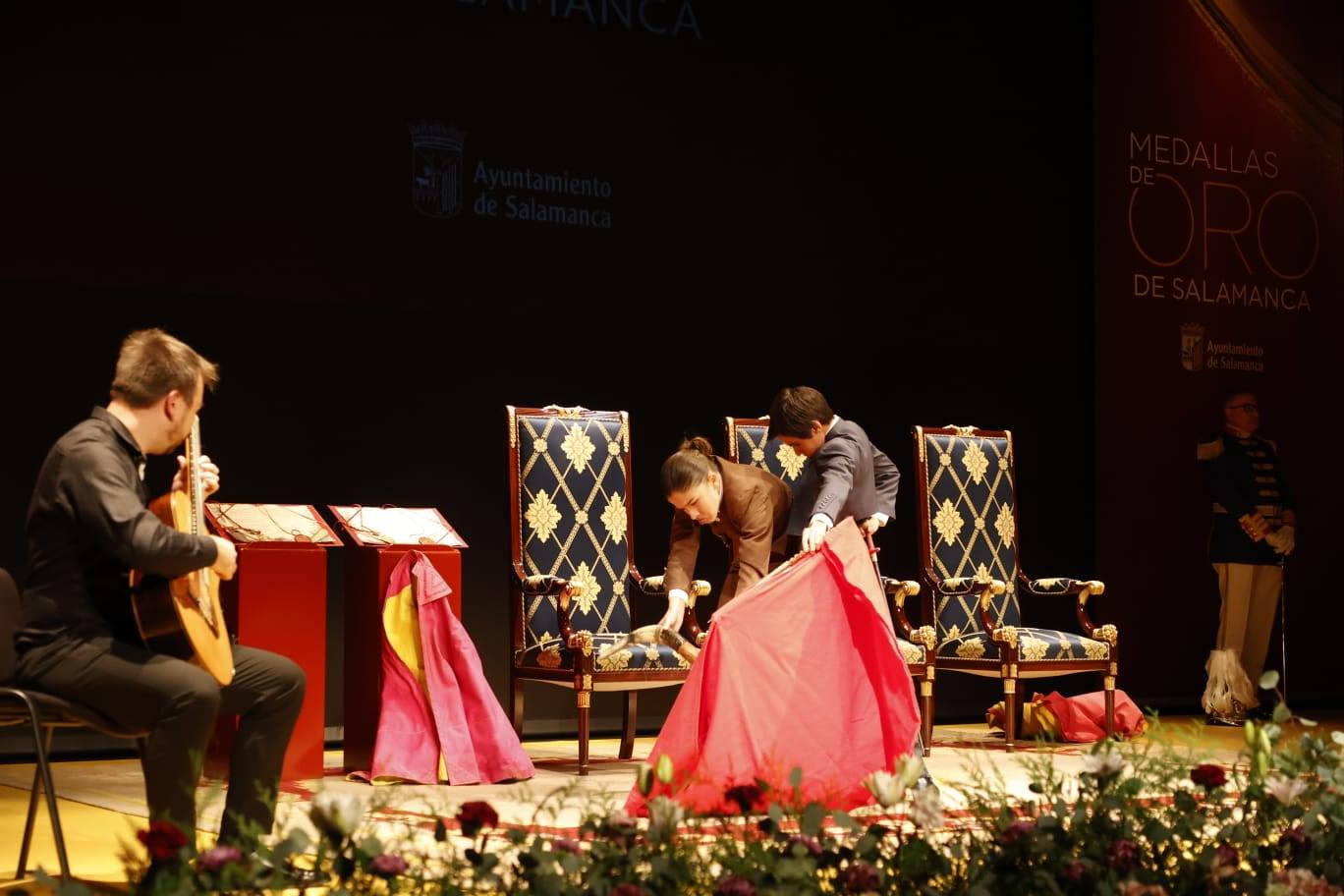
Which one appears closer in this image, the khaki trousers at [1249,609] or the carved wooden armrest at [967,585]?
the carved wooden armrest at [967,585]

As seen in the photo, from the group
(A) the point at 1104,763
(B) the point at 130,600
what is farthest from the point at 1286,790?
(B) the point at 130,600

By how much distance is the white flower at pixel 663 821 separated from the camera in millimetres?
2020

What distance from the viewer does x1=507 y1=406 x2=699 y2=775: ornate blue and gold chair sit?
5.37 m

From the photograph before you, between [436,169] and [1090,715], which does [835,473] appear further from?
[1090,715]

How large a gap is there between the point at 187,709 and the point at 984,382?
5254mm

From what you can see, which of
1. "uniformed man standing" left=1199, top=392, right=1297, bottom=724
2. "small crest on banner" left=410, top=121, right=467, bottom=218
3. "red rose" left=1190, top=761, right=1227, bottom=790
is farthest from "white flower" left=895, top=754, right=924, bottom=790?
"uniformed man standing" left=1199, top=392, right=1297, bottom=724

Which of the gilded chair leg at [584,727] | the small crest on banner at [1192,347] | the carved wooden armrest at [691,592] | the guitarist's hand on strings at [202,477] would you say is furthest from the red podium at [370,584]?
the small crest on banner at [1192,347]

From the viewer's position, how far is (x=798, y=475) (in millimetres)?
6230

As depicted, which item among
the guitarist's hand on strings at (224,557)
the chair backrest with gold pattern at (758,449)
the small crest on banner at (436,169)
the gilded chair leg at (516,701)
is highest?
the small crest on banner at (436,169)

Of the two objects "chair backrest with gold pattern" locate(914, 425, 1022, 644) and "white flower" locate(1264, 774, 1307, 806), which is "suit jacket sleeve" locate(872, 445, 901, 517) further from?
"white flower" locate(1264, 774, 1307, 806)

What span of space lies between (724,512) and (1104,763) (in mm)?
2588

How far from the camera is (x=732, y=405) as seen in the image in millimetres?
6953

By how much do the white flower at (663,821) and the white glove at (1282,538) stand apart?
630 centimetres

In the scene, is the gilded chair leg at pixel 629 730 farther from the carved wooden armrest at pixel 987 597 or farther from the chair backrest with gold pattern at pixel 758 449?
the carved wooden armrest at pixel 987 597
